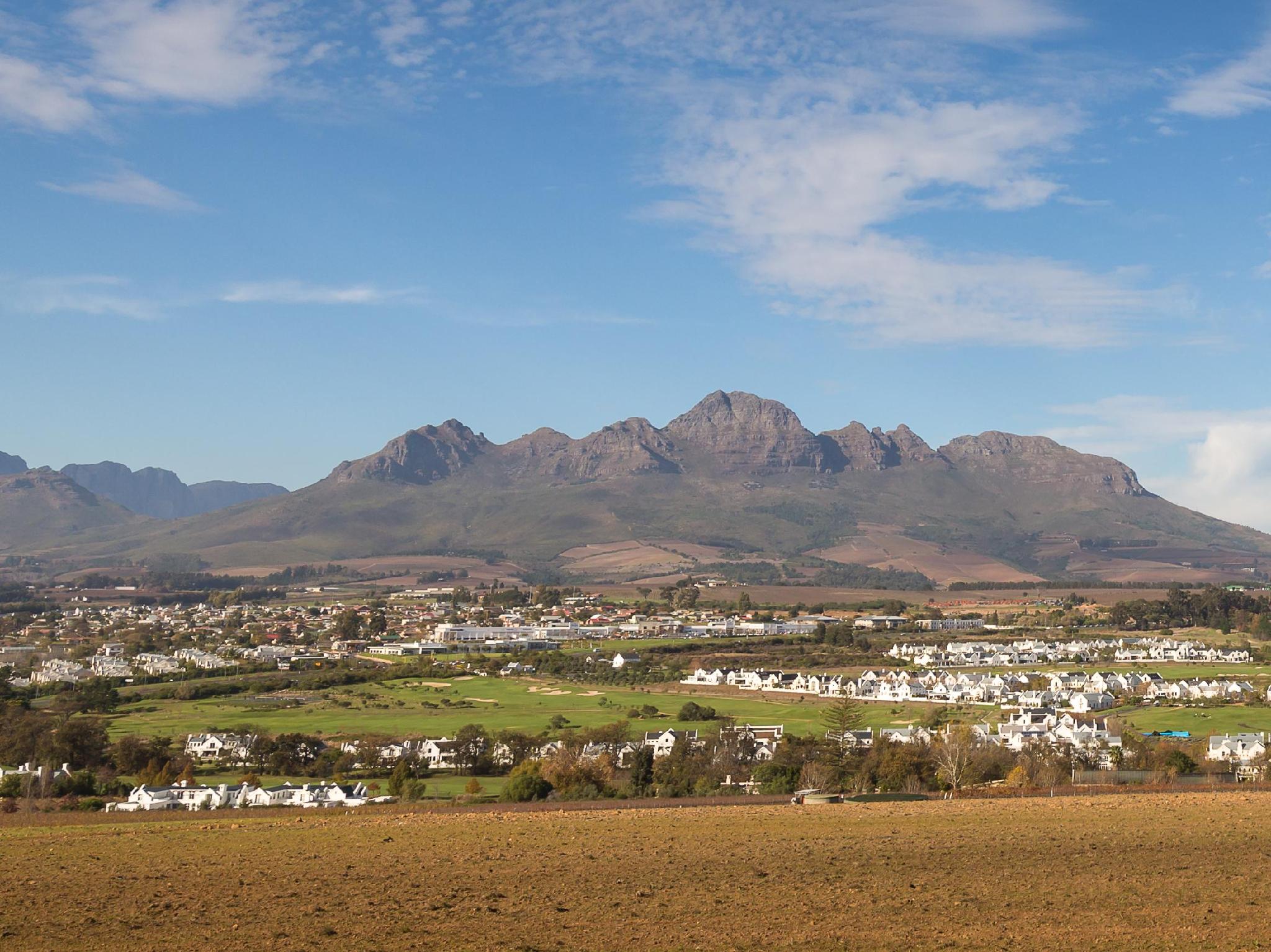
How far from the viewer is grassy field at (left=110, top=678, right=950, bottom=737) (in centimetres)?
5475

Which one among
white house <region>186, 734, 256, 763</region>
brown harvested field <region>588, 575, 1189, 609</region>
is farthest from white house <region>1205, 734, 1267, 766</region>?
brown harvested field <region>588, 575, 1189, 609</region>

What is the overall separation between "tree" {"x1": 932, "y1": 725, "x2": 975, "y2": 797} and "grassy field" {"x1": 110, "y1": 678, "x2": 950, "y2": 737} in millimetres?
10087

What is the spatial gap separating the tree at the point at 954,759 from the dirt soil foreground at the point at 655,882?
30.2 feet

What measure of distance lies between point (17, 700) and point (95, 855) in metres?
46.1

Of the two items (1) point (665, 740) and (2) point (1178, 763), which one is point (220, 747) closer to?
(1) point (665, 740)

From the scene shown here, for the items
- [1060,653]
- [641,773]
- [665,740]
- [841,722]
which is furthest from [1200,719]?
[1060,653]

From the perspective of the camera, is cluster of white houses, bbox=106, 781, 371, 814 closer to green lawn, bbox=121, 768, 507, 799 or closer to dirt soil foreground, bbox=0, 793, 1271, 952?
green lawn, bbox=121, 768, 507, 799

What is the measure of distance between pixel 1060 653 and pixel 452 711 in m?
48.1

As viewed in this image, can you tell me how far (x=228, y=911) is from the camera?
669 inches

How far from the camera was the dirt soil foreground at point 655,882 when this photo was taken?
50.9ft

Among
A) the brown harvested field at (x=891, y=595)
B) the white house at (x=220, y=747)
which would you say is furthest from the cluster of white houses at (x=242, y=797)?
the brown harvested field at (x=891, y=595)

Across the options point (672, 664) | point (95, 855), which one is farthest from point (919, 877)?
point (672, 664)

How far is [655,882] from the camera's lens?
1900 cm

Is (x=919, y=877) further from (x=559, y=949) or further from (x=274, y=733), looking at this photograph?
(x=274, y=733)
